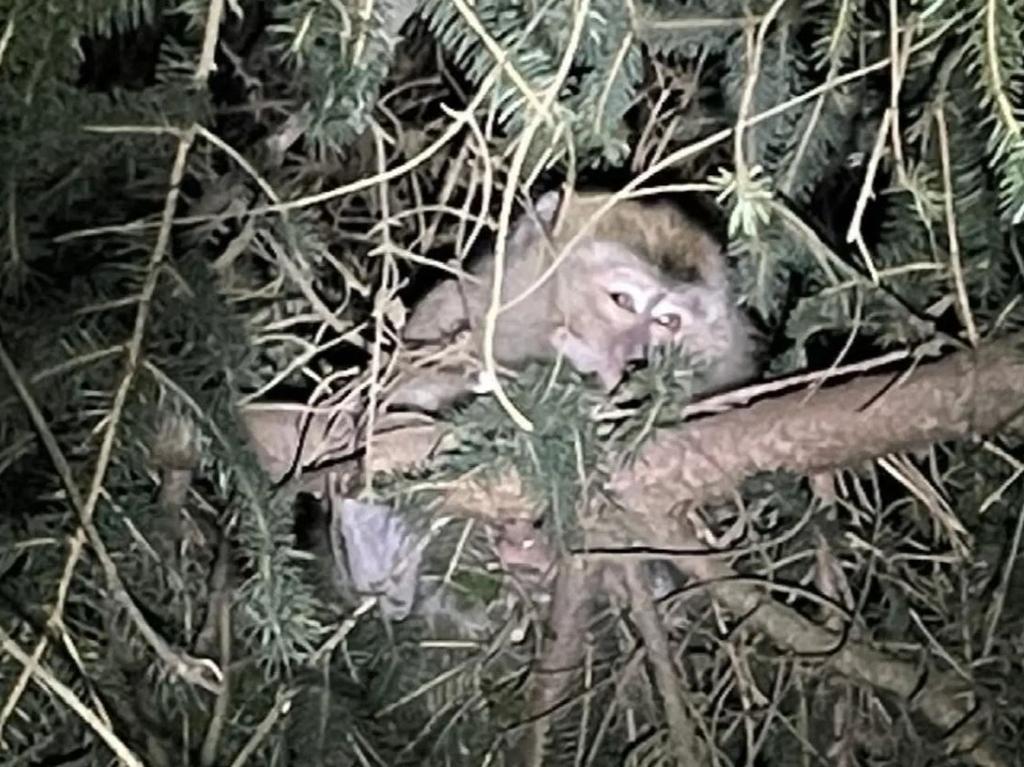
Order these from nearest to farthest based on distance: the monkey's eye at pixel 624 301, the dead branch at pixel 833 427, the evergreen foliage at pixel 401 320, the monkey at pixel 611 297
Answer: the evergreen foliage at pixel 401 320 → the dead branch at pixel 833 427 → the monkey at pixel 611 297 → the monkey's eye at pixel 624 301

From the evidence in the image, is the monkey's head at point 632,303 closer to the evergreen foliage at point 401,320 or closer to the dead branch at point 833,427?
the evergreen foliage at point 401,320

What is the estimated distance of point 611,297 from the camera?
4.48 ft

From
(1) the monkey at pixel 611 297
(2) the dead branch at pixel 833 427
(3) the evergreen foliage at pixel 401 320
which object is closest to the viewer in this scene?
(3) the evergreen foliage at pixel 401 320

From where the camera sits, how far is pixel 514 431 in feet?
3.27

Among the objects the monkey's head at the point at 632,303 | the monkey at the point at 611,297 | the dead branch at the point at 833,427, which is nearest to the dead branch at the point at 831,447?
the dead branch at the point at 833,427

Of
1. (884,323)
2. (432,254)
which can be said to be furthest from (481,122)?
(884,323)

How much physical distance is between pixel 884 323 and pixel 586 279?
34 cm

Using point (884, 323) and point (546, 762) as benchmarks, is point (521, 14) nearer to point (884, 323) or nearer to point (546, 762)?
point (884, 323)

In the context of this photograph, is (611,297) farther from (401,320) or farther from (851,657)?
(851,657)

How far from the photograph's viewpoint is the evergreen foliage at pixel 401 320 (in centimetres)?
83

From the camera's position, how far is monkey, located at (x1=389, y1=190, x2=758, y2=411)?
4.09 feet

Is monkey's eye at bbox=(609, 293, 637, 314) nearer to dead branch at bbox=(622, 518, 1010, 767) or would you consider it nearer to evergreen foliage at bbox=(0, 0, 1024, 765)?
evergreen foliage at bbox=(0, 0, 1024, 765)

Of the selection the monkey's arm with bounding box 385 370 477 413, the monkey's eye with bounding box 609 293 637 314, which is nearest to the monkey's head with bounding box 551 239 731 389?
the monkey's eye with bounding box 609 293 637 314

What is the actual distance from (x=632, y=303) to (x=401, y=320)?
11.7 inches
